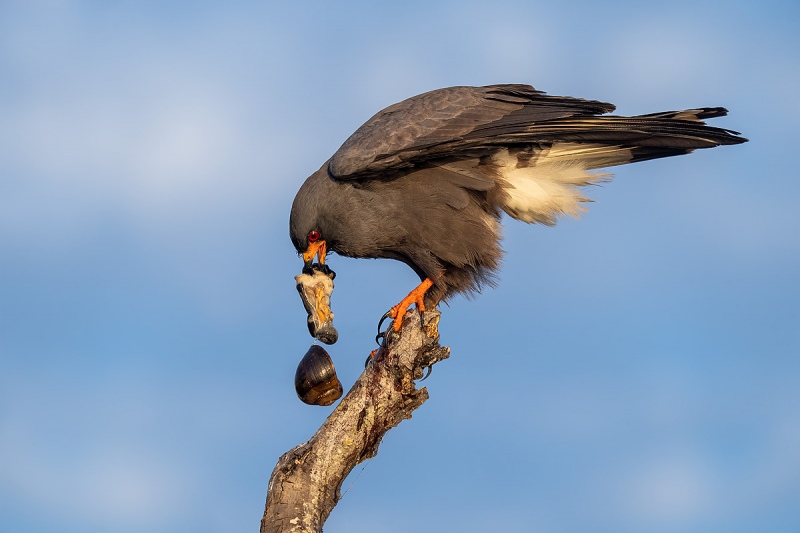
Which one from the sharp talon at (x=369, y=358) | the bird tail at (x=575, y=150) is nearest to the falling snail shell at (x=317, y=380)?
the sharp talon at (x=369, y=358)

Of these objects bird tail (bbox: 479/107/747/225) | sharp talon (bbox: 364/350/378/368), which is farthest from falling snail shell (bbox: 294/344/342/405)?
bird tail (bbox: 479/107/747/225)

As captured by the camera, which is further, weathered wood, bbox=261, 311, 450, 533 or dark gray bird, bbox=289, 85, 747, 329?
dark gray bird, bbox=289, 85, 747, 329

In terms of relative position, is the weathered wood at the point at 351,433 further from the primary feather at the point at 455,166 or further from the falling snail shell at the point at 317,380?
the primary feather at the point at 455,166

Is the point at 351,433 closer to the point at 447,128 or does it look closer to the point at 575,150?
the point at 447,128

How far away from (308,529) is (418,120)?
366 centimetres

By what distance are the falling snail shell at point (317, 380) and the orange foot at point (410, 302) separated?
2.42ft

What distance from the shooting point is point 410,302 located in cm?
761

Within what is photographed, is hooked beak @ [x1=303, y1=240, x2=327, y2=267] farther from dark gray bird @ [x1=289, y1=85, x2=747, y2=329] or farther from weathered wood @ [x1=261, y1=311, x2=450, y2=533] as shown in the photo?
weathered wood @ [x1=261, y1=311, x2=450, y2=533]

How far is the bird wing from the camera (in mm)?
7305

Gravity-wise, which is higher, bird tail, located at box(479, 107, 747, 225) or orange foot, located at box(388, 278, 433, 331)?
bird tail, located at box(479, 107, 747, 225)

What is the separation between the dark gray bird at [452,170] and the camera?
7355mm

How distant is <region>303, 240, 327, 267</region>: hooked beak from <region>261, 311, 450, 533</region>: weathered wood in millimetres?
1601

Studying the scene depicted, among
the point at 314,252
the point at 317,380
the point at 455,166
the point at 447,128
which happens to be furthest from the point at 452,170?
the point at 317,380

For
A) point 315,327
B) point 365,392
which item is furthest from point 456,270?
point 365,392
